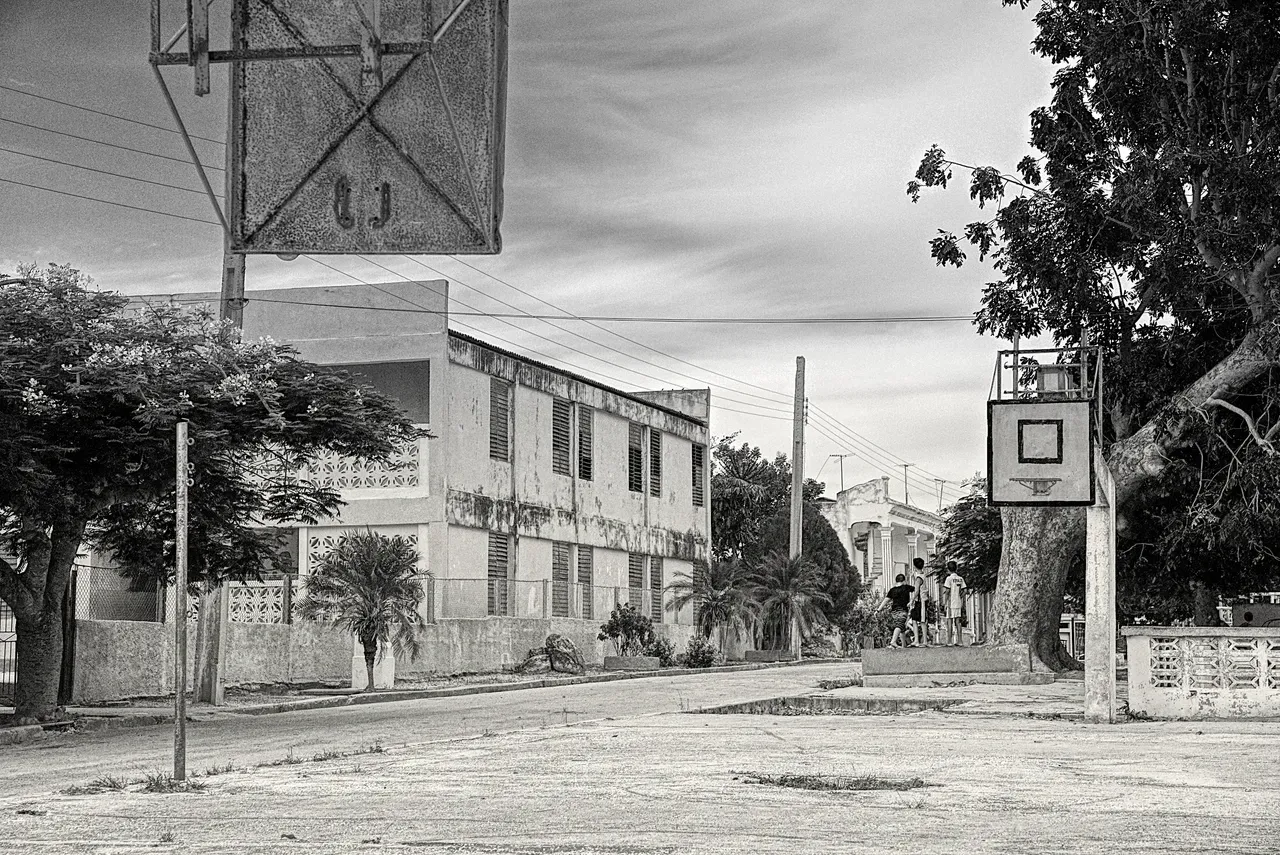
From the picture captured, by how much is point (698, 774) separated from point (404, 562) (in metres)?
17.1

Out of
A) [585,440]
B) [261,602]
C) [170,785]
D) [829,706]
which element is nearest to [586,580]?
[585,440]

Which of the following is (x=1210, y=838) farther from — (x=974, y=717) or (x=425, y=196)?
(x=974, y=717)

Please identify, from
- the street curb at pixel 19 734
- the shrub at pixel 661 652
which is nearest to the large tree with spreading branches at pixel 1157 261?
the shrub at pixel 661 652

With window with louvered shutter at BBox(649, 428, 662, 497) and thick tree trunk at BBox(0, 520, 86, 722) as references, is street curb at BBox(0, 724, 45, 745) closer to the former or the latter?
thick tree trunk at BBox(0, 520, 86, 722)

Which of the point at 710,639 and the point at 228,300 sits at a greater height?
the point at 228,300

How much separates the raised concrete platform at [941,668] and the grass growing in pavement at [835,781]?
15.2 meters

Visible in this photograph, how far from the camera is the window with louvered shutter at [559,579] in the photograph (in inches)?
1588

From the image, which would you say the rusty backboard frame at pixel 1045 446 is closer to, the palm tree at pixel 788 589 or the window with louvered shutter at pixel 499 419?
the window with louvered shutter at pixel 499 419

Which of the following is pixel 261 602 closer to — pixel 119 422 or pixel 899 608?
pixel 899 608

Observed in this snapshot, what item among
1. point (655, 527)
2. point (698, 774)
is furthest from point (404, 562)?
point (655, 527)

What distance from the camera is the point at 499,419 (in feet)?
124

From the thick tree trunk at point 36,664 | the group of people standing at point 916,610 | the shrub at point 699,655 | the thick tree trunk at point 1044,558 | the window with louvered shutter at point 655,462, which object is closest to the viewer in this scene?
the thick tree trunk at point 36,664

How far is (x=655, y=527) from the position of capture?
1866 inches

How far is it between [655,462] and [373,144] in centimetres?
4457
